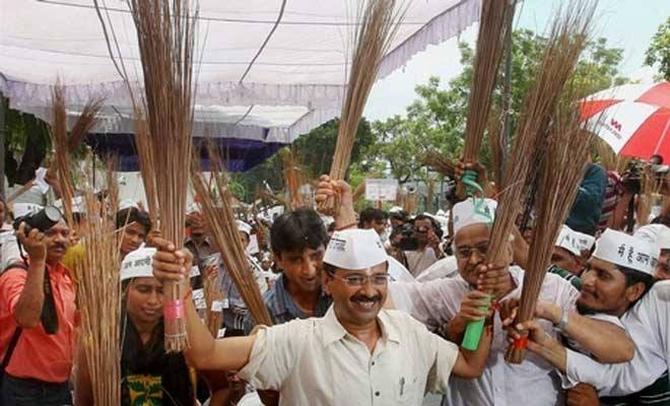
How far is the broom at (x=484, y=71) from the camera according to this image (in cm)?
216

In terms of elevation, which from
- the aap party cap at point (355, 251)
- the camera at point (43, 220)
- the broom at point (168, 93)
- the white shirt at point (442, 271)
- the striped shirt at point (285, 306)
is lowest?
the white shirt at point (442, 271)

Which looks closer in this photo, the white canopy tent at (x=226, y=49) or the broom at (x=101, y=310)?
the broom at (x=101, y=310)

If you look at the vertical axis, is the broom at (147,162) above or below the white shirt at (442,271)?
above

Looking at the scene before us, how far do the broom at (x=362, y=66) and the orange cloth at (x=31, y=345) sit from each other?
1.03m

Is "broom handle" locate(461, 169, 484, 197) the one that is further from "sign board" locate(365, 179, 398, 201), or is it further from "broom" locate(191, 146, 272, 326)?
"sign board" locate(365, 179, 398, 201)

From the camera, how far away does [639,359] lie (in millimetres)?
1951

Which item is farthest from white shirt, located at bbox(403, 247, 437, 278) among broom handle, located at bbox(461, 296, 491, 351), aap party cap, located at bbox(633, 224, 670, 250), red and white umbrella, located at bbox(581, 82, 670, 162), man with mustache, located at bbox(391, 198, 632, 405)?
broom handle, located at bbox(461, 296, 491, 351)

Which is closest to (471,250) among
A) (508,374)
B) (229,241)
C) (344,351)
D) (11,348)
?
(508,374)

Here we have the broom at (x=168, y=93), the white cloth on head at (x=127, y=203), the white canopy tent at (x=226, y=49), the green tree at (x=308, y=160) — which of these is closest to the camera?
the broom at (x=168, y=93)

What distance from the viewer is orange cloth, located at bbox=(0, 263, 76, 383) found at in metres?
2.50

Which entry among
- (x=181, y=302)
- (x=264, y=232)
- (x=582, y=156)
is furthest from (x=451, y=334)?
(x=264, y=232)

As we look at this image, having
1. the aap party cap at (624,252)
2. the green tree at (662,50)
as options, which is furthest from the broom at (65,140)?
the green tree at (662,50)

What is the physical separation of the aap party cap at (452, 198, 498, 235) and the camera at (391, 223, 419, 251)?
12.1 ft

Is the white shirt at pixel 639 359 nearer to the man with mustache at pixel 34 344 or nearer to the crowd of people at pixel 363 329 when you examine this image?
the crowd of people at pixel 363 329
